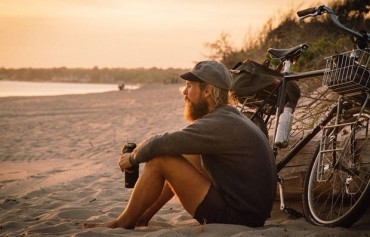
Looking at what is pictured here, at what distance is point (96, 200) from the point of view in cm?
509

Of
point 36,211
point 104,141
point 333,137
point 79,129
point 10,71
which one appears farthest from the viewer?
point 10,71

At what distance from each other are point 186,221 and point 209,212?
33.8 inches

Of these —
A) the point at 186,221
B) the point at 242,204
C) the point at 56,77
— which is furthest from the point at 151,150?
the point at 56,77

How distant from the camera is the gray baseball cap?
3377 millimetres

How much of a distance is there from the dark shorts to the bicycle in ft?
1.75

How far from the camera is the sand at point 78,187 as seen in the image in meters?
3.40

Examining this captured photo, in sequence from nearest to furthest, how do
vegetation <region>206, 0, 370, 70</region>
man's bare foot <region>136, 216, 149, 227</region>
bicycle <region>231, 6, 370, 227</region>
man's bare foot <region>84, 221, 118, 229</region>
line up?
bicycle <region>231, 6, 370, 227</region> < man's bare foot <region>84, 221, 118, 229</region> < man's bare foot <region>136, 216, 149, 227</region> < vegetation <region>206, 0, 370, 70</region>

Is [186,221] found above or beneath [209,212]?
beneath

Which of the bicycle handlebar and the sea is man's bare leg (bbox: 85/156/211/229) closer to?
the bicycle handlebar

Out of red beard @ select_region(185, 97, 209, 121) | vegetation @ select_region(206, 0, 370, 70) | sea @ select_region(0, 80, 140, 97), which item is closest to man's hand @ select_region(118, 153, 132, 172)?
red beard @ select_region(185, 97, 209, 121)

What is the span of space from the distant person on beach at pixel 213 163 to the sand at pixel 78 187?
0.14 meters

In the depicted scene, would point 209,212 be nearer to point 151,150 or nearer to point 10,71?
point 151,150

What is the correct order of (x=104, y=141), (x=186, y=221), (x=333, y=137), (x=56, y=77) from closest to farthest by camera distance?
(x=333, y=137) < (x=186, y=221) < (x=104, y=141) < (x=56, y=77)

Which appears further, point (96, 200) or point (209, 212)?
point (96, 200)
